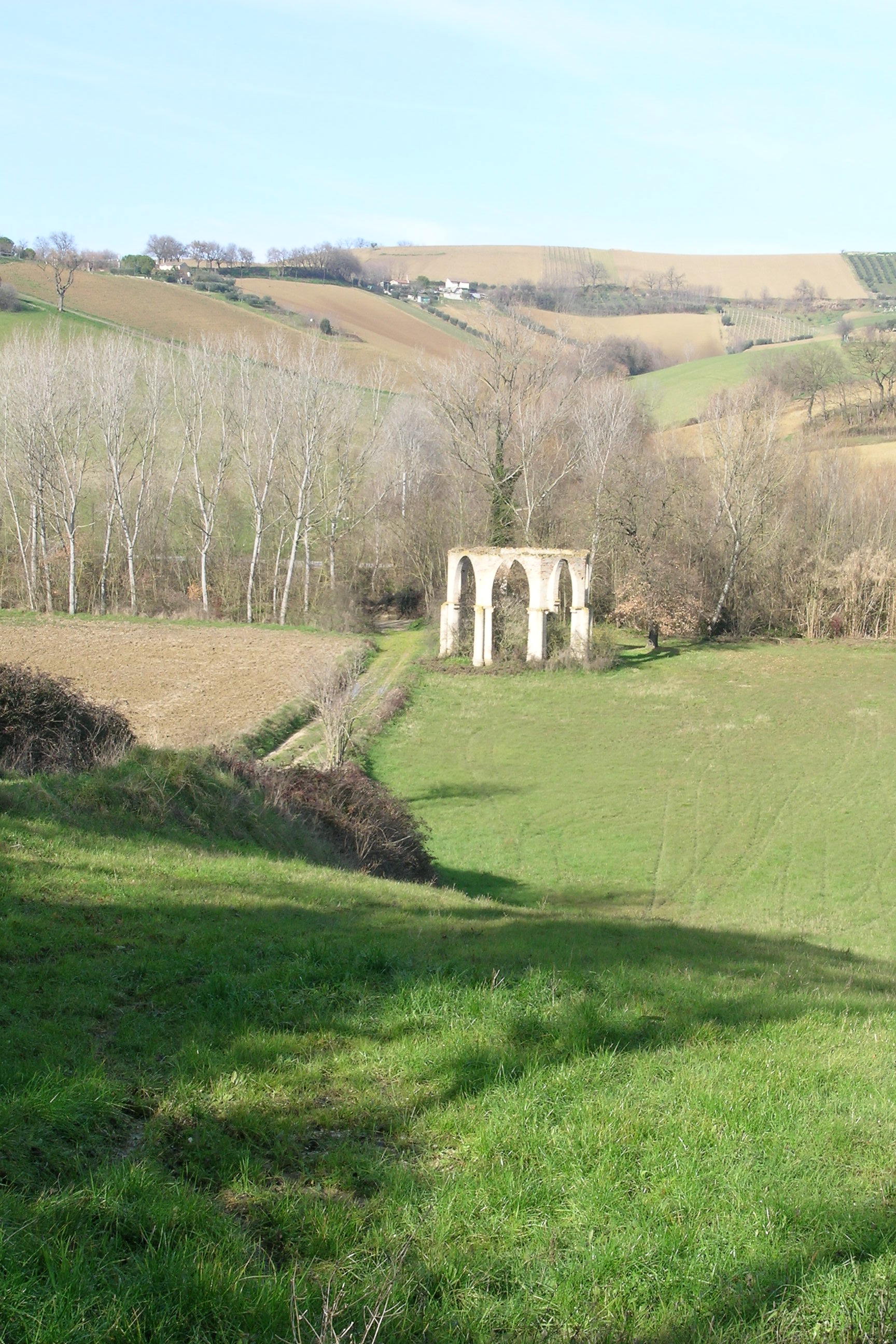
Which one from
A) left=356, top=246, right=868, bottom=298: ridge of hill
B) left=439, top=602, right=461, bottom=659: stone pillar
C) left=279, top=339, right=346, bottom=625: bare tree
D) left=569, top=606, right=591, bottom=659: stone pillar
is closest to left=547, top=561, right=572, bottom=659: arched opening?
left=569, top=606, right=591, bottom=659: stone pillar

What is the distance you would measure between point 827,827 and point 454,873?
872 centimetres

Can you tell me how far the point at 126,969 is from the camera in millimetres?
5887

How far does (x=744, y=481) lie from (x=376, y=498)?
18.5m

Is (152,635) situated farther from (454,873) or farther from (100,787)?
(100,787)

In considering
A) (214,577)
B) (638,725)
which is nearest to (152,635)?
(214,577)

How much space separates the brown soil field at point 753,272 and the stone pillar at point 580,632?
99513 millimetres

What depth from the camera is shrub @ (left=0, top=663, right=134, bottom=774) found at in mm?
13055

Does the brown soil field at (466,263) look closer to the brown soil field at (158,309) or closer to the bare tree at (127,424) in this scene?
the brown soil field at (158,309)

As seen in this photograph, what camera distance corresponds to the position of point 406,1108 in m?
4.46

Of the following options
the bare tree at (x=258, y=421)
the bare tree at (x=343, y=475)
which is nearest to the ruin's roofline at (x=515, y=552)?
the bare tree at (x=343, y=475)

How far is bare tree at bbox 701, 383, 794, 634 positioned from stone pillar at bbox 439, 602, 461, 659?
46.2 feet

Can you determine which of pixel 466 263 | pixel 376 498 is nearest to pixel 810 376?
pixel 376 498

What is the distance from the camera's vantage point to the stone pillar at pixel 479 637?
123 feet

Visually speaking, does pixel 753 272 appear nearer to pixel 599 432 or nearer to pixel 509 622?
pixel 599 432
